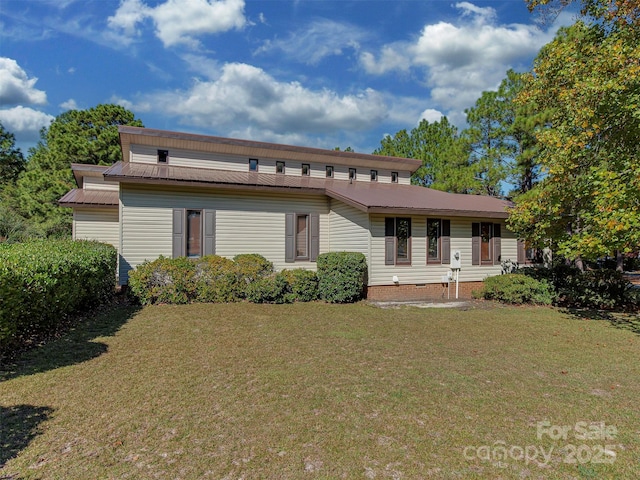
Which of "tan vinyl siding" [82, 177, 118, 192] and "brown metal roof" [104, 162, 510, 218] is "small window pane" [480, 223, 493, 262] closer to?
"brown metal roof" [104, 162, 510, 218]

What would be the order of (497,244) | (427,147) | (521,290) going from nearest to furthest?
A: (521,290), (497,244), (427,147)

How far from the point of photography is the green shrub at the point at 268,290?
393 inches

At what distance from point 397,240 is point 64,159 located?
2444 cm

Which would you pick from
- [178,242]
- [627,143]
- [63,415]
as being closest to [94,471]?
[63,415]

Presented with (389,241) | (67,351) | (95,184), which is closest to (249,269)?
(389,241)

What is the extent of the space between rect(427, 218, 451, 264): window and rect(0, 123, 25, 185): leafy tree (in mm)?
40019

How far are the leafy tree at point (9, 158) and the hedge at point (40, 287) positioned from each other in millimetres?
37258

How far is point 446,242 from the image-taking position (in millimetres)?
12562

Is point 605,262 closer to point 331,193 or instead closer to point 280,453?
point 331,193

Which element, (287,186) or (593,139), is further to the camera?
(287,186)

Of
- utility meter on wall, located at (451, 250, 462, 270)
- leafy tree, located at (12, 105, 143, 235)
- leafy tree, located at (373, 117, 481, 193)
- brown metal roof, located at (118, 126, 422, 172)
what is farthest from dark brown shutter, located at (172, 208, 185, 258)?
leafy tree, located at (12, 105, 143, 235)

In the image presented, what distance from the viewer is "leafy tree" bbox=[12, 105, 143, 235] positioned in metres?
23.7

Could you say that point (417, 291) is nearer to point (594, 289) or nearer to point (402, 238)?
point (402, 238)

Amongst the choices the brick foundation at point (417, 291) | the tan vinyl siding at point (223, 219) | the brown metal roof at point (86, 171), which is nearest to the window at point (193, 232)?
the tan vinyl siding at point (223, 219)
